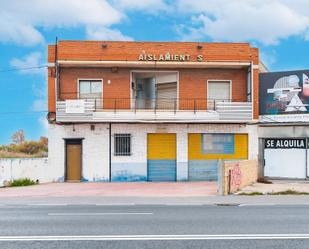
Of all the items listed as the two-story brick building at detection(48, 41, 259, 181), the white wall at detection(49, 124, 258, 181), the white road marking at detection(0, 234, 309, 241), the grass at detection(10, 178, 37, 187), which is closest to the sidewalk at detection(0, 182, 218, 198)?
the white wall at detection(49, 124, 258, 181)

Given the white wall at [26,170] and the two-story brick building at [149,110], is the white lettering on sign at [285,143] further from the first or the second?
the white wall at [26,170]

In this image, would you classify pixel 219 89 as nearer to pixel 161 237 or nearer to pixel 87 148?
pixel 87 148

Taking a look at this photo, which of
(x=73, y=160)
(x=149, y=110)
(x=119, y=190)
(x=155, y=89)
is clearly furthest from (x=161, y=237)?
(x=155, y=89)

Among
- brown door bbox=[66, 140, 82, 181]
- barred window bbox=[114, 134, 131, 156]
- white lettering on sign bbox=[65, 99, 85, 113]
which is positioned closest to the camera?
white lettering on sign bbox=[65, 99, 85, 113]

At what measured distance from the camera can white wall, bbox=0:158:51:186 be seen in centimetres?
2719

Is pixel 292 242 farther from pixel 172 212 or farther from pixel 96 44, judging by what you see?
pixel 96 44

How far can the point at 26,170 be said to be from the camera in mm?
27438

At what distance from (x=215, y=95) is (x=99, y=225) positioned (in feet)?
61.3

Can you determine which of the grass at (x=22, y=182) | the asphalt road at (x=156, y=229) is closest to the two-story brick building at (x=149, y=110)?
the grass at (x=22, y=182)

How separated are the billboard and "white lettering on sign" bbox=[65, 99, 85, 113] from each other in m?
10.4

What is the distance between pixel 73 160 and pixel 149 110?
537 centimetres

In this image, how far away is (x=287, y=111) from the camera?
27016mm

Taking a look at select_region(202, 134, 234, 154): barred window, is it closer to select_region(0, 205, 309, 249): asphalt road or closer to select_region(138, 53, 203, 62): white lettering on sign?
select_region(138, 53, 203, 62): white lettering on sign

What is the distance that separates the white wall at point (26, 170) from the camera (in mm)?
27188
